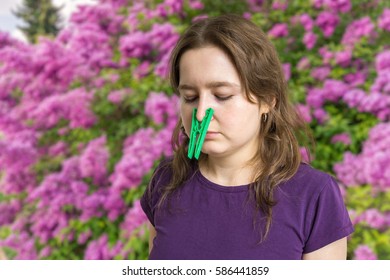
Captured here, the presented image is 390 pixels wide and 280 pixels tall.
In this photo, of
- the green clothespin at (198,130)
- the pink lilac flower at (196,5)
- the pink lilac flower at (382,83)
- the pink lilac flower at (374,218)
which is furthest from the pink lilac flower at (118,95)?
the green clothespin at (198,130)

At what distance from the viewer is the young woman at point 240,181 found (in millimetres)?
996

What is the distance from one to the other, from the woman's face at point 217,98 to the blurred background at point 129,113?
4.19 feet

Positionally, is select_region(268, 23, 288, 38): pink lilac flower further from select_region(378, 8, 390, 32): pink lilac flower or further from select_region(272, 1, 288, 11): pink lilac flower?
select_region(378, 8, 390, 32): pink lilac flower

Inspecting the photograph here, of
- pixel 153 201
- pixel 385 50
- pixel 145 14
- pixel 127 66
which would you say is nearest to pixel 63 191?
pixel 127 66

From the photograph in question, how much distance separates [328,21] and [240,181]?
1.87 meters

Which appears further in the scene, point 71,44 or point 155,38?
point 71,44

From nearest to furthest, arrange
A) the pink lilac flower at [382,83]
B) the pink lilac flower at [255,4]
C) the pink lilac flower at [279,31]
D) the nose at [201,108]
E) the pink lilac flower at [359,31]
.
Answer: the nose at [201,108], the pink lilac flower at [382,83], the pink lilac flower at [359,31], the pink lilac flower at [279,31], the pink lilac flower at [255,4]

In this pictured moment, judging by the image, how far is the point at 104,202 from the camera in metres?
2.56

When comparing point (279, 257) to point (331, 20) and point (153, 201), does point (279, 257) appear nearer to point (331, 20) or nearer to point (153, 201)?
point (153, 201)

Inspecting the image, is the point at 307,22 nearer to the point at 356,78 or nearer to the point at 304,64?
the point at 304,64

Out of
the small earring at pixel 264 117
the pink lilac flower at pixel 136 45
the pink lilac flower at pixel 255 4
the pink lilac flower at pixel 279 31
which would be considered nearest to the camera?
the small earring at pixel 264 117

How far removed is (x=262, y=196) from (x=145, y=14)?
221cm

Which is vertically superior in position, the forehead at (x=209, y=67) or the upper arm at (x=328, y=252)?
the forehead at (x=209, y=67)

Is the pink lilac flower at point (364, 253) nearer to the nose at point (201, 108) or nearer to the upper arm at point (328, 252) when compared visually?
the upper arm at point (328, 252)
